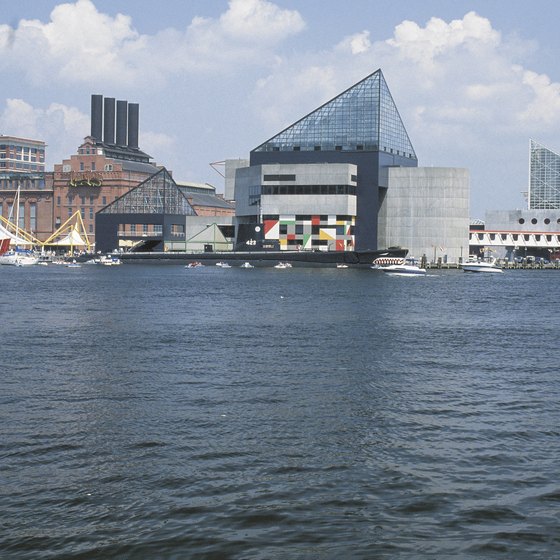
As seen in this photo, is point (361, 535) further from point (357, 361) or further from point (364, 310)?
point (364, 310)

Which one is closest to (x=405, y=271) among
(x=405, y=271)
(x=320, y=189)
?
(x=405, y=271)

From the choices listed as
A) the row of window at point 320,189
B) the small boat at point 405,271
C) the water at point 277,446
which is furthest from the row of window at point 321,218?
the water at point 277,446

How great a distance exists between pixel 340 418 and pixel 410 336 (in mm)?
28712

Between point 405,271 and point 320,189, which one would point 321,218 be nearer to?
point 320,189

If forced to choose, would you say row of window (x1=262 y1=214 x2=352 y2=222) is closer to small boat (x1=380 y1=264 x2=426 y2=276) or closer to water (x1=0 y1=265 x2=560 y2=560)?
small boat (x1=380 y1=264 x2=426 y2=276)

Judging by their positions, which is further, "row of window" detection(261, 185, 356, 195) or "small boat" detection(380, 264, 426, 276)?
"row of window" detection(261, 185, 356, 195)

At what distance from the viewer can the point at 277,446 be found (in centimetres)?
2680

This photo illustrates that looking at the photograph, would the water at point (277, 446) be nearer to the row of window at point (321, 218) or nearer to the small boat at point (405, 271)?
the small boat at point (405, 271)

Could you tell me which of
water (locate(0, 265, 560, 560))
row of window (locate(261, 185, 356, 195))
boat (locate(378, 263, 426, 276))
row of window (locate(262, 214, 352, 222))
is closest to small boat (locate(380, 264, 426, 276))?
boat (locate(378, 263, 426, 276))

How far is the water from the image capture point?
19.5 m

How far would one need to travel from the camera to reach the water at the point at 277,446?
19531 millimetres

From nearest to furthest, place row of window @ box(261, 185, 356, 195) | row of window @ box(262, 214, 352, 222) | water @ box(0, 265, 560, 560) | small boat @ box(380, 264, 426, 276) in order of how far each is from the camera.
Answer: water @ box(0, 265, 560, 560) < small boat @ box(380, 264, 426, 276) < row of window @ box(261, 185, 356, 195) < row of window @ box(262, 214, 352, 222)

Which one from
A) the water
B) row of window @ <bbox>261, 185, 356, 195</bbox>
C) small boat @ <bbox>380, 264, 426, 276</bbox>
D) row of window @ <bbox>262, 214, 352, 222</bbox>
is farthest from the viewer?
row of window @ <bbox>262, 214, 352, 222</bbox>

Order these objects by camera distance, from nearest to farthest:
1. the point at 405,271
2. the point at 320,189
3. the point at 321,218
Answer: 1. the point at 405,271
2. the point at 320,189
3. the point at 321,218
